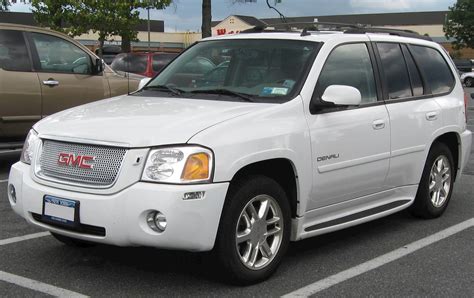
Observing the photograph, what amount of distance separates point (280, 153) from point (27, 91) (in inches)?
195

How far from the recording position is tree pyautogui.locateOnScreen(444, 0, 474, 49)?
5438 cm

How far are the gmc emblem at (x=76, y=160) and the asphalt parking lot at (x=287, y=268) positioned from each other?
0.82 metres

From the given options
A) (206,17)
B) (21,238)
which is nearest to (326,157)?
→ (21,238)

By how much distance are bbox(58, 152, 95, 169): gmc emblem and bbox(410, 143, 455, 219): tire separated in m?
3.24

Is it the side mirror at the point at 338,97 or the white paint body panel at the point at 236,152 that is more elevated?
the side mirror at the point at 338,97

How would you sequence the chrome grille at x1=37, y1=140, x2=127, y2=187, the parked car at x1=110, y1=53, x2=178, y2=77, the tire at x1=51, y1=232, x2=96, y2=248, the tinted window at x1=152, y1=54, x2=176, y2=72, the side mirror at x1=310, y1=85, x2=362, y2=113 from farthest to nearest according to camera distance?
the tinted window at x1=152, y1=54, x2=176, y2=72 → the parked car at x1=110, y1=53, x2=178, y2=77 → the tire at x1=51, y1=232, x2=96, y2=248 → the side mirror at x1=310, y1=85, x2=362, y2=113 → the chrome grille at x1=37, y1=140, x2=127, y2=187

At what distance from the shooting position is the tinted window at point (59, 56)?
8.27 meters

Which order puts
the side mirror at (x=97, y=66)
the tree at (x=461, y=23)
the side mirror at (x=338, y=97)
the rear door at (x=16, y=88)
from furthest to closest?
1. the tree at (x=461, y=23)
2. the side mirror at (x=97, y=66)
3. the rear door at (x=16, y=88)
4. the side mirror at (x=338, y=97)

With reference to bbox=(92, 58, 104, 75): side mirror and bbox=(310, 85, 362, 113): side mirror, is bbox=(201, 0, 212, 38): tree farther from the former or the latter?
bbox=(310, 85, 362, 113): side mirror

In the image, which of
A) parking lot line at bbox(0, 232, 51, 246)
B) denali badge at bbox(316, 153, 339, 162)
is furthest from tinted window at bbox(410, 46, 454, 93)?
parking lot line at bbox(0, 232, 51, 246)

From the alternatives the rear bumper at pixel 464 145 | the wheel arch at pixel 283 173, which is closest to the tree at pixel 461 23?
the rear bumper at pixel 464 145

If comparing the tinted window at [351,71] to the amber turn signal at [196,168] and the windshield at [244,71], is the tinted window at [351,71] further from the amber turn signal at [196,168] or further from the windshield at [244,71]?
the amber turn signal at [196,168]

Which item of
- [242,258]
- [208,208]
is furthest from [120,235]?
[242,258]

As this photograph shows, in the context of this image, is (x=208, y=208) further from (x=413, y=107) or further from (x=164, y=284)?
(x=413, y=107)
